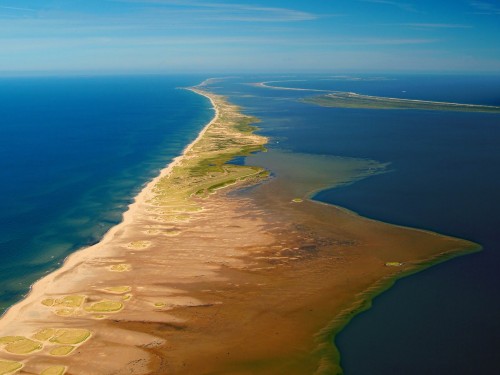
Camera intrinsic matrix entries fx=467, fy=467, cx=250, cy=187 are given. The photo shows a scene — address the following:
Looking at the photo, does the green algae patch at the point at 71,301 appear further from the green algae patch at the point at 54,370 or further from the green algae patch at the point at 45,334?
the green algae patch at the point at 54,370

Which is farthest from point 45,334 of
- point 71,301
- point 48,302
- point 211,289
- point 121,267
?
point 211,289

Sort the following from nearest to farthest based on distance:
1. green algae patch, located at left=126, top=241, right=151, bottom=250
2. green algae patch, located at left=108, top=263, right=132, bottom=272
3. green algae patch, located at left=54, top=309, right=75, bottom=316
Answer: green algae patch, located at left=54, top=309, right=75, bottom=316 → green algae patch, located at left=108, top=263, right=132, bottom=272 → green algae patch, located at left=126, top=241, right=151, bottom=250

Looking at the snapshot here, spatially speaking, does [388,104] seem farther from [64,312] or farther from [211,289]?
[64,312]

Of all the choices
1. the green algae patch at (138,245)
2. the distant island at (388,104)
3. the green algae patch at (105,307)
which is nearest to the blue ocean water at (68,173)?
the green algae patch at (138,245)

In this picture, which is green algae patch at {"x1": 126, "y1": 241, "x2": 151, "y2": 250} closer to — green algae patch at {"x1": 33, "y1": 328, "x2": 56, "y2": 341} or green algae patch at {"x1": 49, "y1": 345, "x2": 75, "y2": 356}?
green algae patch at {"x1": 33, "y1": 328, "x2": 56, "y2": 341}

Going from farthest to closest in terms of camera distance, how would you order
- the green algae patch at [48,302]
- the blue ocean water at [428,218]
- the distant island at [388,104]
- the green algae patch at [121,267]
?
1. the distant island at [388,104]
2. the green algae patch at [121,267]
3. the green algae patch at [48,302]
4. the blue ocean water at [428,218]

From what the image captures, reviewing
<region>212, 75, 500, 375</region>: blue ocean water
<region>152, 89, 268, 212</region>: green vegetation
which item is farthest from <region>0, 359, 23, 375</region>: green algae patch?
<region>152, 89, 268, 212</region>: green vegetation

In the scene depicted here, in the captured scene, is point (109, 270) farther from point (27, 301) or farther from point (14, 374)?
point (14, 374)
